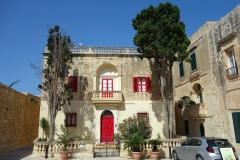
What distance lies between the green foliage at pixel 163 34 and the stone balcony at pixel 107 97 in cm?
442

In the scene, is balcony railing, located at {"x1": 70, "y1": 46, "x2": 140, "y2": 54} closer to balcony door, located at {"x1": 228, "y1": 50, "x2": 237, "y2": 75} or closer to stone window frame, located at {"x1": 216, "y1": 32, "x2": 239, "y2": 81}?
stone window frame, located at {"x1": 216, "y1": 32, "x2": 239, "y2": 81}

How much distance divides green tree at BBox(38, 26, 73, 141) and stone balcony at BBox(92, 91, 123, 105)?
2280mm

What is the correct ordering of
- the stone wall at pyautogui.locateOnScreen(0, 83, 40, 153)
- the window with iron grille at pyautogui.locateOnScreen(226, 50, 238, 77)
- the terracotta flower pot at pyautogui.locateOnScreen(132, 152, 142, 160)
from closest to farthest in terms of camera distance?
1. the terracotta flower pot at pyautogui.locateOnScreen(132, 152, 142, 160)
2. the window with iron grille at pyautogui.locateOnScreen(226, 50, 238, 77)
3. the stone wall at pyautogui.locateOnScreen(0, 83, 40, 153)

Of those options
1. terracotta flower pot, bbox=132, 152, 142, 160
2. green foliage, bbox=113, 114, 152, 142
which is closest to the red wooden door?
green foliage, bbox=113, 114, 152, 142

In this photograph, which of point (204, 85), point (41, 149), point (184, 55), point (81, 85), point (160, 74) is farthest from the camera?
point (81, 85)

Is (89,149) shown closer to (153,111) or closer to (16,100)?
(153,111)

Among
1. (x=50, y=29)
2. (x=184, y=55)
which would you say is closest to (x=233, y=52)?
(x=184, y=55)

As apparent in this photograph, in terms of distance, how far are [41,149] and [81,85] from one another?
6483 millimetres

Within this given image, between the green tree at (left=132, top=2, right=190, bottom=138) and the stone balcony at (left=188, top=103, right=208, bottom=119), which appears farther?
the stone balcony at (left=188, top=103, right=208, bottom=119)

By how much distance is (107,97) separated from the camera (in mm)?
15828

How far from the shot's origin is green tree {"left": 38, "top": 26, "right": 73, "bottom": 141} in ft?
43.9

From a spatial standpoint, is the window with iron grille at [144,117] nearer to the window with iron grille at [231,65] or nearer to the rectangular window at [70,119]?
the rectangular window at [70,119]

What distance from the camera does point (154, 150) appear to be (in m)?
10.9

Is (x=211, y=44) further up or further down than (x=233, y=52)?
further up
